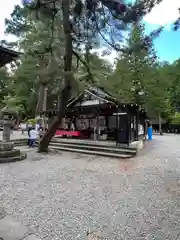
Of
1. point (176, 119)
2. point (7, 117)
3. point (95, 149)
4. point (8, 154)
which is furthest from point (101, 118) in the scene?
point (176, 119)

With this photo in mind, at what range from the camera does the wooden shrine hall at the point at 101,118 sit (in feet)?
43.1

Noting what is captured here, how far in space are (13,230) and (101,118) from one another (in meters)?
15.7

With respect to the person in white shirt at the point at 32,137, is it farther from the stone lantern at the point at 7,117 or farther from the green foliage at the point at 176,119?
the green foliage at the point at 176,119

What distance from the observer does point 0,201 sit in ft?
16.5

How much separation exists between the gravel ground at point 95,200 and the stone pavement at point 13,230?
0.15 metres

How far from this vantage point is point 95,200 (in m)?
5.19

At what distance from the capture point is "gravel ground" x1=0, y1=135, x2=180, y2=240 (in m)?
3.81

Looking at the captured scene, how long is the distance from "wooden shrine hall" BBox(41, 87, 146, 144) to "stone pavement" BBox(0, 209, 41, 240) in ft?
29.9

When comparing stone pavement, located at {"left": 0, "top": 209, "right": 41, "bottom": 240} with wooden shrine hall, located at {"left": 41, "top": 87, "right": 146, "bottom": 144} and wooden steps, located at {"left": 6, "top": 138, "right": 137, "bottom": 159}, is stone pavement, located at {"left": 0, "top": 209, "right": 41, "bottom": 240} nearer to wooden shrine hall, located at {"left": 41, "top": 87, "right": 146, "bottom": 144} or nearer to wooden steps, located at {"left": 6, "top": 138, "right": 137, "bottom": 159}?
wooden steps, located at {"left": 6, "top": 138, "right": 137, "bottom": 159}

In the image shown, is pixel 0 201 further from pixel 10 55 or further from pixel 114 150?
pixel 114 150

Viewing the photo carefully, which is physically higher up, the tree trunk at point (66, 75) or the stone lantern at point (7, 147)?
the tree trunk at point (66, 75)

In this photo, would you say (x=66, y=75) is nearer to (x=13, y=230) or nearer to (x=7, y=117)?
(x=7, y=117)

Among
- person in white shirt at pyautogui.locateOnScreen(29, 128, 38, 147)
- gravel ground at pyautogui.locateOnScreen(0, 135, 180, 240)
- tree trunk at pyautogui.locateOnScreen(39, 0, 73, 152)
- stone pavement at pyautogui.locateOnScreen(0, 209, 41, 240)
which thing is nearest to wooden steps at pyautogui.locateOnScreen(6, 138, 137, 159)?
person in white shirt at pyautogui.locateOnScreen(29, 128, 38, 147)

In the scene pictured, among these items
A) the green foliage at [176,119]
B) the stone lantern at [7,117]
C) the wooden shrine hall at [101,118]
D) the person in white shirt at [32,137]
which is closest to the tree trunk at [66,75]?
the stone lantern at [7,117]
